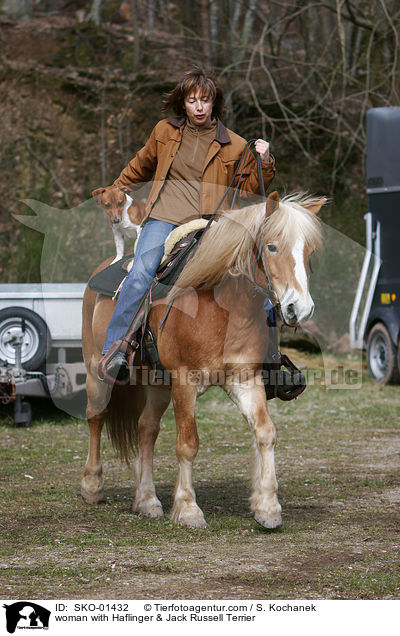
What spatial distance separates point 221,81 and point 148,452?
12148 mm

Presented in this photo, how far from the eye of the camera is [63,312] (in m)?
10.4

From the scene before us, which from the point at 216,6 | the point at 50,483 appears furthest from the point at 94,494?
the point at 216,6

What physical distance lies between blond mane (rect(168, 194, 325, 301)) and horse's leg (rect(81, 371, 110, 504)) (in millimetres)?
1422

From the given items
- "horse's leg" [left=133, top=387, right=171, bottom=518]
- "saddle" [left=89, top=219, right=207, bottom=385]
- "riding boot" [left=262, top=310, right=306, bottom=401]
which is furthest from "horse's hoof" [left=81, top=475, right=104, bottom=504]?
"riding boot" [left=262, top=310, right=306, bottom=401]

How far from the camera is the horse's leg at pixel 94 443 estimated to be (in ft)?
20.7

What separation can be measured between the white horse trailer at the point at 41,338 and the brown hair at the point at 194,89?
4.84 m

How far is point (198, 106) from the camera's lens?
5.60 meters

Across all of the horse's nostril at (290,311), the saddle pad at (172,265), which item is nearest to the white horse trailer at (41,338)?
the saddle pad at (172,265)

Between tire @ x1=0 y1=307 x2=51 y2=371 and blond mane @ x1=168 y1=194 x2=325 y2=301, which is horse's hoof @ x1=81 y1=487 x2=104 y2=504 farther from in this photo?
tire @ x1=0 y1=307 x2=51 y2=371

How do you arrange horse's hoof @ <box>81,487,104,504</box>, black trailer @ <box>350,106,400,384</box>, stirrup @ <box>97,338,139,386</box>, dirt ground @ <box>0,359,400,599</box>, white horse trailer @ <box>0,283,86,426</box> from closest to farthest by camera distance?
dirt ground @ <box>0,359,400,599</box>, stirrup @ <box>97,338,139,386</box>, horse's hoof @ <box>81,487,104,504</box>, white horse trailer @ <box>0,283,86,426</box>, black trailer @ <box>350,106,400,384</box>

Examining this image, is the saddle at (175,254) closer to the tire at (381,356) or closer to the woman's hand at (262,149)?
the woman's hand at (262,149)

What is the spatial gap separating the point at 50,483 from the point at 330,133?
12411 millimetres

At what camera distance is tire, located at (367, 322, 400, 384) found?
1296 cm

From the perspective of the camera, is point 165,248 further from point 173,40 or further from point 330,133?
point 173,40
